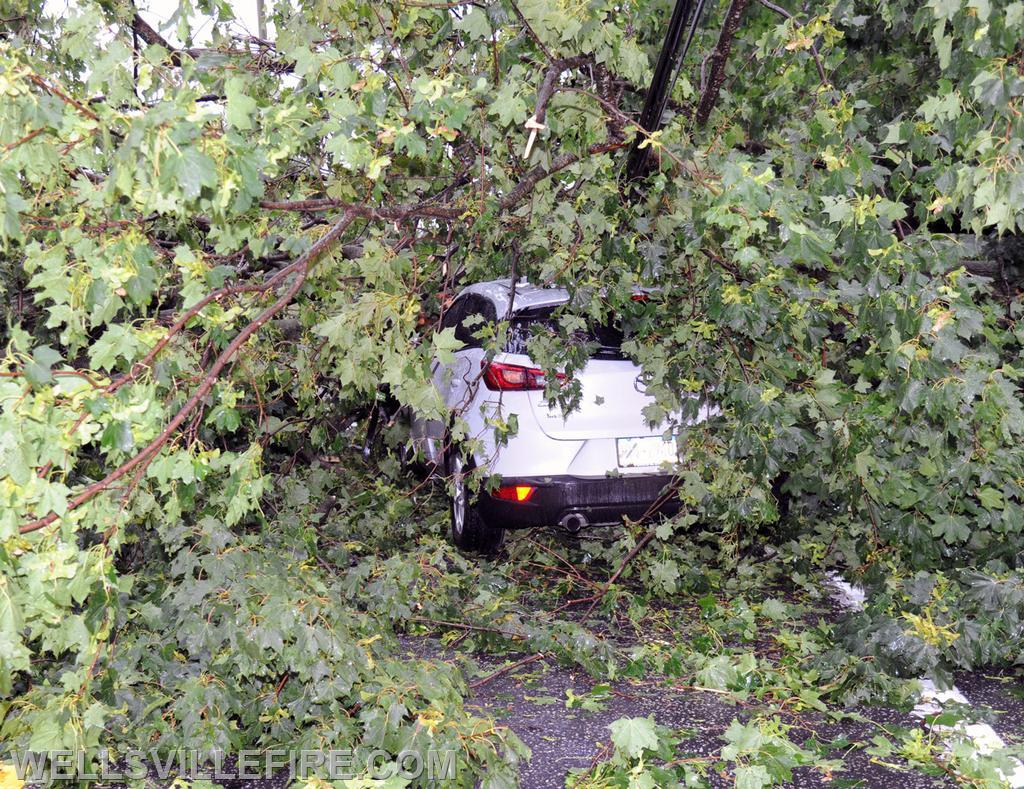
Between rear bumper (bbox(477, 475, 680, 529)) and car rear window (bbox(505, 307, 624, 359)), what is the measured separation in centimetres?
77

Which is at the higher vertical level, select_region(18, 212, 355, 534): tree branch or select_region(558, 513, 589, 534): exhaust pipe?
select_region(18, 212, 355, 534): tree branch

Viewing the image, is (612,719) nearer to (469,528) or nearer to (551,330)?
(551,330)

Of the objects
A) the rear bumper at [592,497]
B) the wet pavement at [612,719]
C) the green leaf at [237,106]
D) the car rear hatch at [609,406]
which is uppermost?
the green leaf at [237,106]

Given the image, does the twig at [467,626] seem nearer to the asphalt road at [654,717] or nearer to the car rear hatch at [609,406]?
the asphalt road at [654,717]

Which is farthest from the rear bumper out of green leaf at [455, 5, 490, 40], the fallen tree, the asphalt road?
green leaf at [455, 5, 490, 40]

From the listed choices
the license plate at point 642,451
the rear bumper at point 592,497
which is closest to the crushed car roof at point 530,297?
the license plate at point 642,451

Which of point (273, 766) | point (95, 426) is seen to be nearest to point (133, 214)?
point (95, 426)

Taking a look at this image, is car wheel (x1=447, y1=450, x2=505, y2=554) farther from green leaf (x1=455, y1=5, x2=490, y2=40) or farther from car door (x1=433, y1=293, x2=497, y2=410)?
green leaf (x1=455, y1=5, x2=490, y2=40)

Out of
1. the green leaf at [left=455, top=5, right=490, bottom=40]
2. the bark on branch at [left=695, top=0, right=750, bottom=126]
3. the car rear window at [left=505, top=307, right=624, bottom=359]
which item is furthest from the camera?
the car rear window at [left=505, top=307, right=624, bottom=359]

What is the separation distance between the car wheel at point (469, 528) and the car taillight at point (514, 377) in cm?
73

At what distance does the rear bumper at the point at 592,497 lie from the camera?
5.77 metres

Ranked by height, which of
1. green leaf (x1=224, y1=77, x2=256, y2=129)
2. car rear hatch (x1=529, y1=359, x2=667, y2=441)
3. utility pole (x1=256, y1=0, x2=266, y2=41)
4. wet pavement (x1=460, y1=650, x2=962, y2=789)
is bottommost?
wet pavement (x1=460, y1=650, x2=962, y2=789)

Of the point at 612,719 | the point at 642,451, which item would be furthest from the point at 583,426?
the point at 612,719

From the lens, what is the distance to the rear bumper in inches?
227
